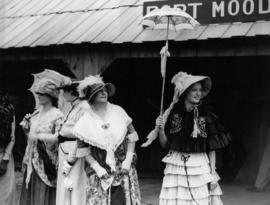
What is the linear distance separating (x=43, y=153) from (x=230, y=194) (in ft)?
12.7

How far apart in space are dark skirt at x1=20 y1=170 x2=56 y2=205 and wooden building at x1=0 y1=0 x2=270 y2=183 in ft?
8.30

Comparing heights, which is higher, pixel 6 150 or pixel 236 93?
pixel 236 93

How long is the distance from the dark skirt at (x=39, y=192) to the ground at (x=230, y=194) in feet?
7.90

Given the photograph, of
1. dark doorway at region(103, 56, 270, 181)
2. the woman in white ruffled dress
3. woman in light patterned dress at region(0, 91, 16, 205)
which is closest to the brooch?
the woman in white ruffled dress

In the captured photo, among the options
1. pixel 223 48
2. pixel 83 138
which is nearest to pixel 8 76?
pixel 223 48

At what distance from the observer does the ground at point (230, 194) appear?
843cm

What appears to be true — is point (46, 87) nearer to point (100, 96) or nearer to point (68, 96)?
point (68, 96)

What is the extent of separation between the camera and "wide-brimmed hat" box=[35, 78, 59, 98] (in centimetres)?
616

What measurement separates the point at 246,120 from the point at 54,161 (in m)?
4.78

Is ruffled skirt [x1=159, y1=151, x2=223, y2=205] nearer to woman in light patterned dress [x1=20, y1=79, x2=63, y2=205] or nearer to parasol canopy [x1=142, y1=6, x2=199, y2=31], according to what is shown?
woman in light patterned dress [x1=20, y1=79, x2=63, y2=205]

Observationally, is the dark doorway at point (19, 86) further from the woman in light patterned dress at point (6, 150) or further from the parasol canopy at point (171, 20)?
the parasol canopy at point (171, 20)

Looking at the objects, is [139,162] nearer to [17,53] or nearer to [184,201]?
[17,53]

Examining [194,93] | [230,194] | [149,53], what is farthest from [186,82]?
[230,194]

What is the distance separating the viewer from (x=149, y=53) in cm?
835
